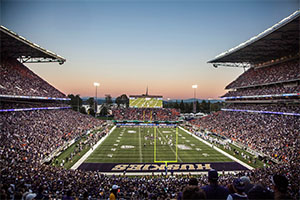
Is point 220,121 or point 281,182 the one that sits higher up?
point 281,182

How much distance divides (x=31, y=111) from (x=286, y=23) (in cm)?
3591

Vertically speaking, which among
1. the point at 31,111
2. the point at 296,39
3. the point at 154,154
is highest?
the point at 296,39

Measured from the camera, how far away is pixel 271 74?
36.5m

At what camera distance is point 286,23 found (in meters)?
22.0

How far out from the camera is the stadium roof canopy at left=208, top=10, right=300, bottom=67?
2287 cm

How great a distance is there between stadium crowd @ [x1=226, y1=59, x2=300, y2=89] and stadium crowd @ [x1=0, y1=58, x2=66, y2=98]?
131 ft

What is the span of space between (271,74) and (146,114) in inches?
1247

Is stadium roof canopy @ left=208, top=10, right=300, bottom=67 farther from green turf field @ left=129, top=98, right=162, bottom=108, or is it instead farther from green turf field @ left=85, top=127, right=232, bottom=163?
green turf field @ left=129, top=98, right=162, bottom=108

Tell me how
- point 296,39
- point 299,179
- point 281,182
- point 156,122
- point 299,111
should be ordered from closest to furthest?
point 281,182 < point 299,179 < point 299,111 < point 296,39 < point 156,122

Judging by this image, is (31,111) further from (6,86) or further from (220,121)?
(220,121)

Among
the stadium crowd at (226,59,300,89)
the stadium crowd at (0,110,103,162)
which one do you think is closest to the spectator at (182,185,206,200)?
the stadium crowd at (0,110,103,162)

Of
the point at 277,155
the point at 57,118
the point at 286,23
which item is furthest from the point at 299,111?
the point at 57,118

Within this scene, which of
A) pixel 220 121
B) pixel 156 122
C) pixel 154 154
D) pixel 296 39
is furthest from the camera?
pixel 156 122

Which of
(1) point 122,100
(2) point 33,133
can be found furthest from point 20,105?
(1) point 122,100
